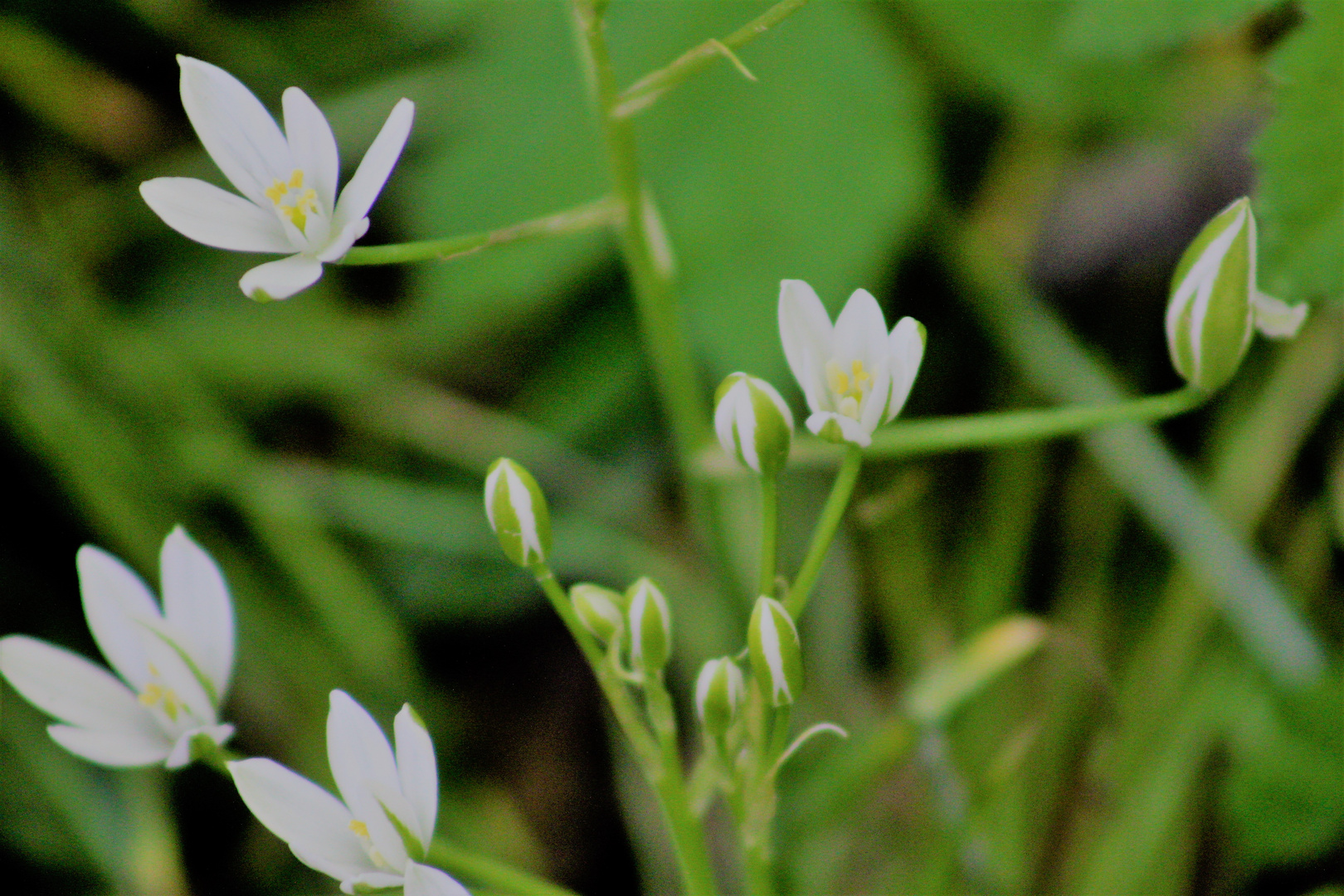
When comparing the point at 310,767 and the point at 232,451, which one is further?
the point at 232,451

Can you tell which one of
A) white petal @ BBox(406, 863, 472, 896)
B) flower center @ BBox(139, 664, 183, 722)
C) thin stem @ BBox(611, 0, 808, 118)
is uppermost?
thin stem @ BBox(611, 0, 808, 118)

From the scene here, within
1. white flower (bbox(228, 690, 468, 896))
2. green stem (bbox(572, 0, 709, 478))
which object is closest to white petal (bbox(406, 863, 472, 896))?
white flower (bbox(228, 690, 468, 896))

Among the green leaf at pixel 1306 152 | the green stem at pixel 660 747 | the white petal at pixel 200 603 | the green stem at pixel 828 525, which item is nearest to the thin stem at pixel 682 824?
the green stem at pixel 660 747

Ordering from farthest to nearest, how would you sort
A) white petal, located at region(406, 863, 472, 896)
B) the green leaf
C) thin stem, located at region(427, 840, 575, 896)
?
1. the green leaf
2. thin stem, located at region(427, 840, 575, 896)
3. white petal, located at region(406, 863, 472, 896)

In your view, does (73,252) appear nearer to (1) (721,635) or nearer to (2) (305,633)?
(2) (305,633)

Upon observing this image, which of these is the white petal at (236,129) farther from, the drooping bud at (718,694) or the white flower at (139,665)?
the drooping bud at (718,694)

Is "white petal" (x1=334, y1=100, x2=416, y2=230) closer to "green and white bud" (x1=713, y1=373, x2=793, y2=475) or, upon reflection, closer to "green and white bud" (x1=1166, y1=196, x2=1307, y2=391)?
"green and white bud" (x1=713, y1=373, x2=793, y2=475)

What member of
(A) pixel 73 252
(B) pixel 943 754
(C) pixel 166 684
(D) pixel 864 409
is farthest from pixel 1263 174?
(A) pixel 73 252

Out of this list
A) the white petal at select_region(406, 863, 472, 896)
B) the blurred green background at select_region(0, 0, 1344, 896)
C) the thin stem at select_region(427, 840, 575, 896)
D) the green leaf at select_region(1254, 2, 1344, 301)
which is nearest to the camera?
the white petal at select_region(406, 863, 472, 896)

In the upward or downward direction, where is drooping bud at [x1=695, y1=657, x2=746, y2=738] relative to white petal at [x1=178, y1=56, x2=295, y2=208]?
downward
